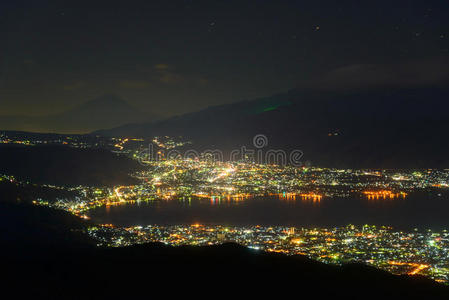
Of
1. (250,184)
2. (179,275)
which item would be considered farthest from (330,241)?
(250,184)

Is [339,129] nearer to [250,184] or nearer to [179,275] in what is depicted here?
[250,184]

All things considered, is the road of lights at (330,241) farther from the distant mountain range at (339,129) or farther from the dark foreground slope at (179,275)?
the distant mountain range at (339,129)

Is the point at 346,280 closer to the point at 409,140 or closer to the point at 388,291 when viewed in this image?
the point at 388,291

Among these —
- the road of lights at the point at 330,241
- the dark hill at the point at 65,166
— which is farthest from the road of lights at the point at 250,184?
the road of lights at the point at 330,241

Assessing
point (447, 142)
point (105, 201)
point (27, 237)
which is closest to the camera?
point (27, 237)

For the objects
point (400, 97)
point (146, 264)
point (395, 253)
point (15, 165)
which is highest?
point (400, 97)

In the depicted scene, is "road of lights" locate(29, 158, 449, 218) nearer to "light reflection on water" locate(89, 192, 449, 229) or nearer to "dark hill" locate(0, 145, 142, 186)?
"light reflection on water" locate(89, 192, 449, 229)

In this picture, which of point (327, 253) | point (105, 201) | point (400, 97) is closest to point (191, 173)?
point (105, 201)

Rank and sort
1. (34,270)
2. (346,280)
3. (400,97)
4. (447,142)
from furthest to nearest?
(400,97) < (447,142) < (346,280) < (34,270)

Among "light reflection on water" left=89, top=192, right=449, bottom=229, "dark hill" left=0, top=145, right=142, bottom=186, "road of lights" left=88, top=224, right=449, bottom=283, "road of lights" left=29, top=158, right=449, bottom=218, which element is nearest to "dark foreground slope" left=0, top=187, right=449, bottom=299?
"road of lights" left=88, top=224, right=449, bottom=283
